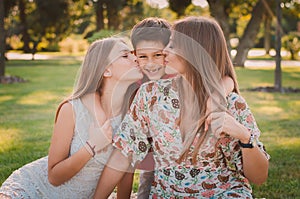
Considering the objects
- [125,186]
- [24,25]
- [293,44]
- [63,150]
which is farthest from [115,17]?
[63,150]

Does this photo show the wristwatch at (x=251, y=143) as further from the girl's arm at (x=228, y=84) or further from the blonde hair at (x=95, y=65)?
the blonde hair at (x=95, y=65)

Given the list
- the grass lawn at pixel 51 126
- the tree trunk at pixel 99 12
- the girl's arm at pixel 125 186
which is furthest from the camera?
the tree trunk at pixel 99 12

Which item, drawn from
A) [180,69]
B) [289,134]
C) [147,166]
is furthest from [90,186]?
[289,134]

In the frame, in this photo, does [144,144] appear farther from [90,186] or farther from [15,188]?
[15,188]

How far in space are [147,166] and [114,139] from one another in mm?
308

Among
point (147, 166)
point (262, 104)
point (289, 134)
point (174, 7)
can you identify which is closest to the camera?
point (147, 166)

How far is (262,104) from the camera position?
920 cm

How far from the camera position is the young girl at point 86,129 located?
269 cm

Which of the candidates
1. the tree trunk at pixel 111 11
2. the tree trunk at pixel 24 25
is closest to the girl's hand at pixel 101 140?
the tree trunk at pixel 111 11

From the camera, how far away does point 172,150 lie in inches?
97.8

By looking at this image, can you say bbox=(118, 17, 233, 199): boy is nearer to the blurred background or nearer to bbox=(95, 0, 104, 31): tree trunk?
the blurred background

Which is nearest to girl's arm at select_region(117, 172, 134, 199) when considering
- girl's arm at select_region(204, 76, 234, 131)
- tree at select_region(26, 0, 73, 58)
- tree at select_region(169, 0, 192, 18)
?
girl's arm at select_region(204, 76, 234, 131)

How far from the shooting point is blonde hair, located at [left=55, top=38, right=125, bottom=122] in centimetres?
273

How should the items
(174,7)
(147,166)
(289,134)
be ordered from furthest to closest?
(174,7), (289,134), (147,166)
